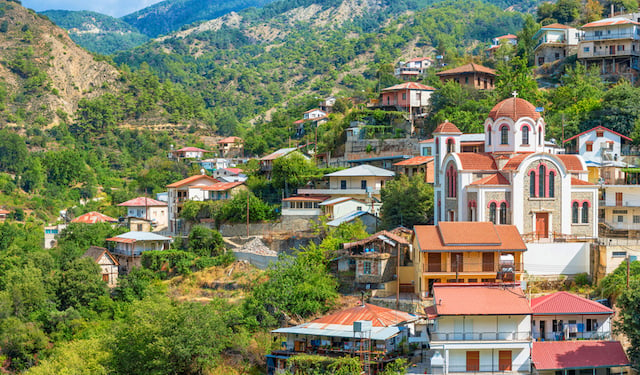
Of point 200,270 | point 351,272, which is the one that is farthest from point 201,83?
point 351,272

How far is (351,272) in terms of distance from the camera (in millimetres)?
41469

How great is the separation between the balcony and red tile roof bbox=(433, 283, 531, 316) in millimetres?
859

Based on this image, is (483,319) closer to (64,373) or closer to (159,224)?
(64,373)

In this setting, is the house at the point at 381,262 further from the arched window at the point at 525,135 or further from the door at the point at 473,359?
the arched window at the point at 525,135

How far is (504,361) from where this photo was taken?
31.2 m

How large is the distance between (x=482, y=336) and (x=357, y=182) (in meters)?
25.6

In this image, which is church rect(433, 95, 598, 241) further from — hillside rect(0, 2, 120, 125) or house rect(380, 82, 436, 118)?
hillside rect(0, 2, 120, 125)

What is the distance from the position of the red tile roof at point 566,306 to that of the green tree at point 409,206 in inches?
538

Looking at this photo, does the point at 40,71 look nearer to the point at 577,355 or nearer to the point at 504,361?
the point at 504,361

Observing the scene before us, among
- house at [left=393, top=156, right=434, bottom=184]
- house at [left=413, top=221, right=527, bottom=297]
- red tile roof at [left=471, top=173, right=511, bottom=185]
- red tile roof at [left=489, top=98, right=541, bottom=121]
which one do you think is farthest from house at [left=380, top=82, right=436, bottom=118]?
house at [left=413, top=221, right=527, bottom=297]

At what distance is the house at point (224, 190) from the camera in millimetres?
61500

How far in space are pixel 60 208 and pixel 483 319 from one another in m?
63.3

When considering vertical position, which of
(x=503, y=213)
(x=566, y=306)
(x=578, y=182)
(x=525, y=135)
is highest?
(x=525, y=135)

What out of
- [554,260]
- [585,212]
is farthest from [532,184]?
[554,260]
